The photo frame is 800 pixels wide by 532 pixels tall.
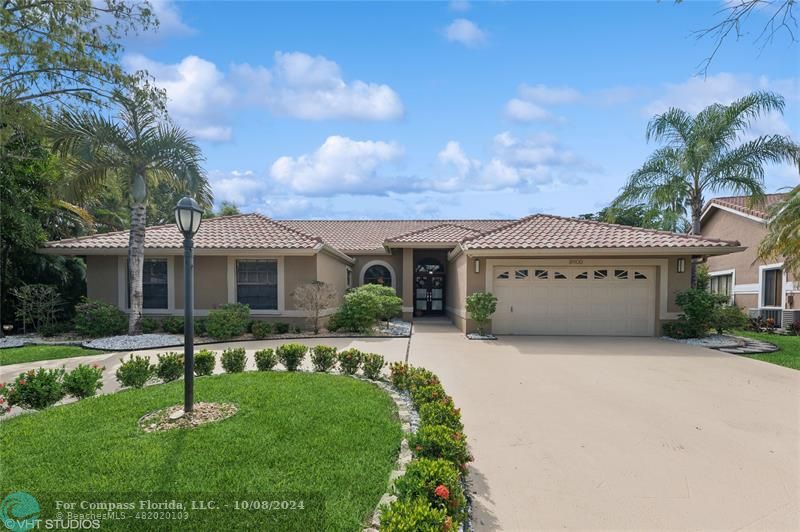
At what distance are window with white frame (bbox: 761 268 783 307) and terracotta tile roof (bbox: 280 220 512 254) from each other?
12.0 metres

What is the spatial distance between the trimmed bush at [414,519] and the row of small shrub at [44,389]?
534 cm

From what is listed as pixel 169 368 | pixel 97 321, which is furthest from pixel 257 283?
pixel 169 368

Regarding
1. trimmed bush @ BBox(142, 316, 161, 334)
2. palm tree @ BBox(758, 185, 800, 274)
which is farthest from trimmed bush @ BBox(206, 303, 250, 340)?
palm tree @ BBox(758, 185, 800, 274)

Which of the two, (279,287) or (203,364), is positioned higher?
(279,287)

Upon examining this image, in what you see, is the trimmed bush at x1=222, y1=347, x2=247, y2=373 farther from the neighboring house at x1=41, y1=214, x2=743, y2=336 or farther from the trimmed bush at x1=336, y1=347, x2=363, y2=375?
the neighboring house at x1=41, y1=214, x2=743, y2=336

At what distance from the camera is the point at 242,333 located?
1261cm

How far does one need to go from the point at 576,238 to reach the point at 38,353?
1481 cm

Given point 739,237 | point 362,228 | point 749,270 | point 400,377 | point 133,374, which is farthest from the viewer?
point 362,228

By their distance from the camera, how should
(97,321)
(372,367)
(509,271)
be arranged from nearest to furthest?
(372,367)
(97,321)
(509,271)

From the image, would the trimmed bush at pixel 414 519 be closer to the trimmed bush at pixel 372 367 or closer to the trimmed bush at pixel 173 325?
the trimmed bush at pixel 372 367

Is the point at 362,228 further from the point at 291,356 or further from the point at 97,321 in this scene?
the point at 291,356

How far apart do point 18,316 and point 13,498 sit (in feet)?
41.9

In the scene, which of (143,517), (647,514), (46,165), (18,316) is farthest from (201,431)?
(46,165)

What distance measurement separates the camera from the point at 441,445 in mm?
3588
